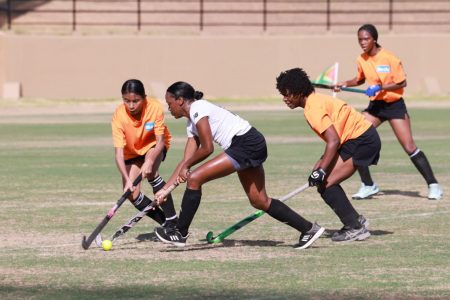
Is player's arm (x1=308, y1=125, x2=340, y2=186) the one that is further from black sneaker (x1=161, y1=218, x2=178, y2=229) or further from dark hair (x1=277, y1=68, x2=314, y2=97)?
black sneaker (x1=161, y1=218, x2=178, y2=229)

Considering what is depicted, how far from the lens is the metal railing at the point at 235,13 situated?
148ft

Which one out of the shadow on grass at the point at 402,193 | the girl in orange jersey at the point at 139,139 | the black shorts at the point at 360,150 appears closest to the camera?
the girl in orange jersey at the point at 139,139

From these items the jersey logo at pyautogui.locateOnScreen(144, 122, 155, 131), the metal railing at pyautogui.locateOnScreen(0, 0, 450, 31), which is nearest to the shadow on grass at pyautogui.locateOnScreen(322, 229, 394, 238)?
the jersey logo at pyautogui.locateOnScreen(144, 122, 155, 131)

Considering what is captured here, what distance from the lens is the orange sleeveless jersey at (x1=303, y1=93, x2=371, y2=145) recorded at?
1123cm

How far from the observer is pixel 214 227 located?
1295 cm

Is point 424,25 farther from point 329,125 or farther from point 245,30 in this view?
point 329,125

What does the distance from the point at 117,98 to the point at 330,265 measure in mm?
30513

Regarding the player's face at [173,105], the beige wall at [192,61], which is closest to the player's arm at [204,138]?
the player's face at [173,105]

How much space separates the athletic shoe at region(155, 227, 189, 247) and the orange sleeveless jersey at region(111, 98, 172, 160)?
99cm

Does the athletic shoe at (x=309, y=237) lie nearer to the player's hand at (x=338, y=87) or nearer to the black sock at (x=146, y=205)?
the black sock at (x=146, y=205)

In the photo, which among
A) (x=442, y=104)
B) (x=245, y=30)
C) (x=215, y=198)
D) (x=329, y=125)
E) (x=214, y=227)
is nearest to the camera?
(x=329, y=125)

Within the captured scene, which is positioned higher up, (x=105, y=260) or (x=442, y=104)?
(x=105, y=260)

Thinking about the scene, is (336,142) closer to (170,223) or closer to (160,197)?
(160,197)

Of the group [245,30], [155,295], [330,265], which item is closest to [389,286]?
[330,265]
